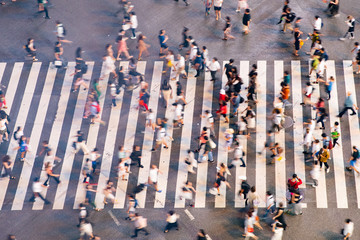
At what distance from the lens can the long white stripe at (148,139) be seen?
80.9ft

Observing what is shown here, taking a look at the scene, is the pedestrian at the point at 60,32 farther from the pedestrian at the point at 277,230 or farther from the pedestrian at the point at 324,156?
the pedestrian at the point at 277,230

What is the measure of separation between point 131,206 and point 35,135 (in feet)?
23.3

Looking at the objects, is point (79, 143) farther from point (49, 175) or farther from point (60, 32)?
point (60, 32)

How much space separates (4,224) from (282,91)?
45.2 feet

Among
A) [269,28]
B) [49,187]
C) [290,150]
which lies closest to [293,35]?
[269,28]

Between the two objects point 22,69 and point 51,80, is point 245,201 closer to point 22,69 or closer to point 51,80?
point 51,80

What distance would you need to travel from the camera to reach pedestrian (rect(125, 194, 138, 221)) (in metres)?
23.0

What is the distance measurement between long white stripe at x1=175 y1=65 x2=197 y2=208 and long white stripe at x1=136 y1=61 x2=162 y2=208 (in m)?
1.44

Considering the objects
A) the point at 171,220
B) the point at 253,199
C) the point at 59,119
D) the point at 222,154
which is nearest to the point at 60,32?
the point at 59,119

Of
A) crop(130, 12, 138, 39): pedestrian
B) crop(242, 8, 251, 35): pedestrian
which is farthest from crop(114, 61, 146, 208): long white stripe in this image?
crop(242, 8, 251, 35): pedestrian

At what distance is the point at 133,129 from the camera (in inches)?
1065

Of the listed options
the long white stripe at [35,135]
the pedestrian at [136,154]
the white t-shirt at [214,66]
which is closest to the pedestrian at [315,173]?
the white t-shirt at [214,66]

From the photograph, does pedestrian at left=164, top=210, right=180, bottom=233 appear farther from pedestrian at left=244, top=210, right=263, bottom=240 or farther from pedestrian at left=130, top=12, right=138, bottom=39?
pedestrian at left=130, top=12, right=138, bottom=39

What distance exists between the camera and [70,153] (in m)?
26.3
